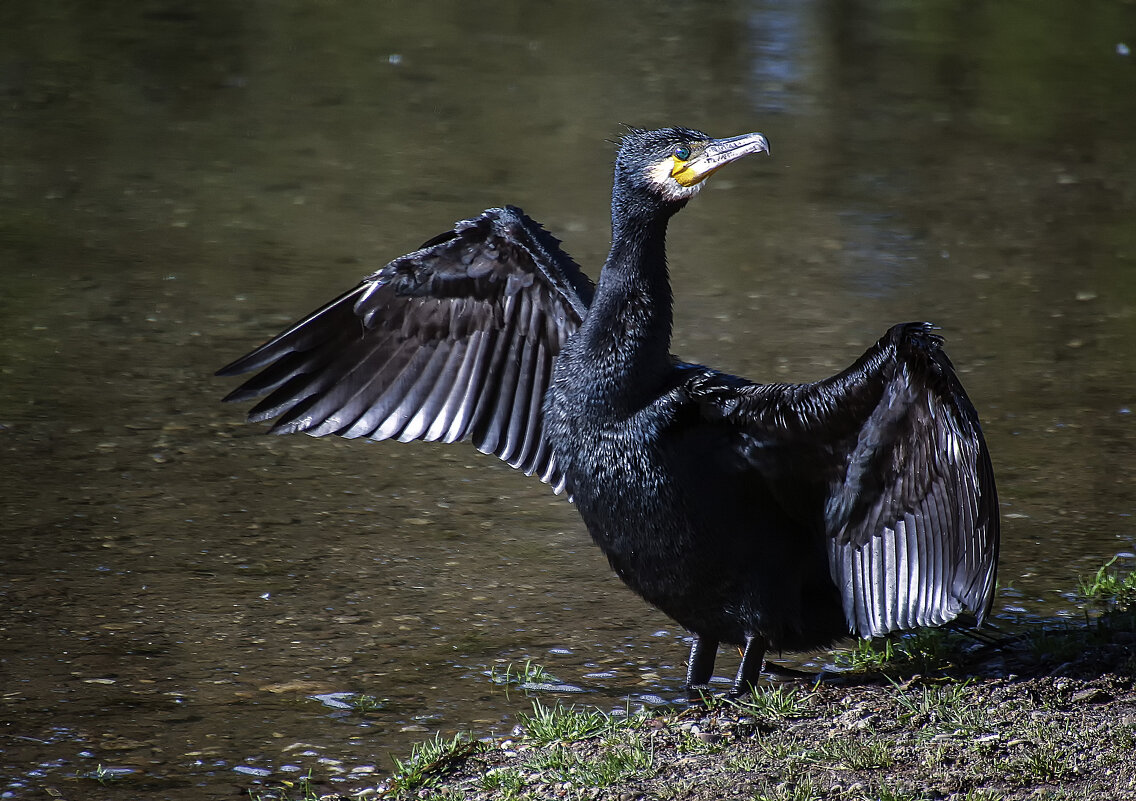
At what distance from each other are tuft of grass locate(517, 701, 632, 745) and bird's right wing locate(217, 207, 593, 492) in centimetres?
104

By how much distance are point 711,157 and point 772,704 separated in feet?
5.27

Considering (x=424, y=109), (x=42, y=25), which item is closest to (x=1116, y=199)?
(x=424, y=109)

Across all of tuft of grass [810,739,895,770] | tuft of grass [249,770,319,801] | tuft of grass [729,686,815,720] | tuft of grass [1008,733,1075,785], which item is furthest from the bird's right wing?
tuft of grass [1008,733,1075,785]

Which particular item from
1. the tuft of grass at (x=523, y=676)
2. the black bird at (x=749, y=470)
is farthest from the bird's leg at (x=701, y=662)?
the tuft of grass at (x=523, y=676)

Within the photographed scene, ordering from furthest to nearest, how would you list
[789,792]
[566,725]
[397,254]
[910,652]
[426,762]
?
1. [397,254]
2. [910,652]
3. [566,725]
4. [426,762]
5. [789,792]

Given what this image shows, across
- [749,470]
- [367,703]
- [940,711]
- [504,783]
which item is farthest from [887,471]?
[367,703]

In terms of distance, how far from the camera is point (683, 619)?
4469mm

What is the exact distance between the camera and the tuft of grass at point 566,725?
4223 mm

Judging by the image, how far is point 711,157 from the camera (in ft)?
14.7

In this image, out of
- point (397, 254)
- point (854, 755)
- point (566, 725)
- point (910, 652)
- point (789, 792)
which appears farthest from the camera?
point (397, 254)

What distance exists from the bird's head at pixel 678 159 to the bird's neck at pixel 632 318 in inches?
2.6

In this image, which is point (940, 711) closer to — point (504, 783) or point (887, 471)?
point (887, 471)

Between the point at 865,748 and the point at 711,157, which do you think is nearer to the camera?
the point at 865,748

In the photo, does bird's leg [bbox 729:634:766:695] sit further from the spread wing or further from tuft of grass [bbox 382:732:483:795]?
tuft of grass [bbox 382:732:483:795]
